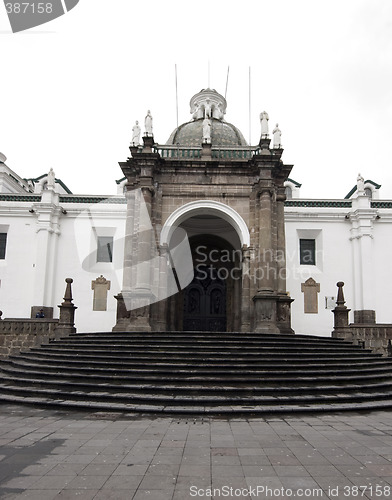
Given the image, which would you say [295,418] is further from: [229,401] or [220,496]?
[220,496]

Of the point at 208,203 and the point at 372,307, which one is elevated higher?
the point at 208,203

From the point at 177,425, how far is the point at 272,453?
2.12m

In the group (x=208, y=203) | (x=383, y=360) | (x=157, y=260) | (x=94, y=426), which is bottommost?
(x=94, y=426)

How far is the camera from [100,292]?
2362 cm

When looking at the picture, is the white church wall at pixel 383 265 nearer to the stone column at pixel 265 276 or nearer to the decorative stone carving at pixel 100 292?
the stone column at pixel 265 276

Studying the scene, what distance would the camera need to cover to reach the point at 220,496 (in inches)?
160

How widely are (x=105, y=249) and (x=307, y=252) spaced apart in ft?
39.7

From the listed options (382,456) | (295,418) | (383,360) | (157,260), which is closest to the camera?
(382,456)

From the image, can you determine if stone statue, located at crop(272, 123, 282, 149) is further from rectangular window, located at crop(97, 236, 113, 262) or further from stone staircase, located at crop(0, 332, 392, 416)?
rectangular window, located at crop(97, 236, 113, 262)

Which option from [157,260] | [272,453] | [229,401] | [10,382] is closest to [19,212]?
[157,260]

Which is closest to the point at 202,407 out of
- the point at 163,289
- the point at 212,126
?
the point at 163,289

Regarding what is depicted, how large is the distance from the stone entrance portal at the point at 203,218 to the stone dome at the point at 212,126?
3.58m

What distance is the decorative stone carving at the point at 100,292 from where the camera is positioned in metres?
23.5

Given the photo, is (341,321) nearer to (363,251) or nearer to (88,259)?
(363,251)
